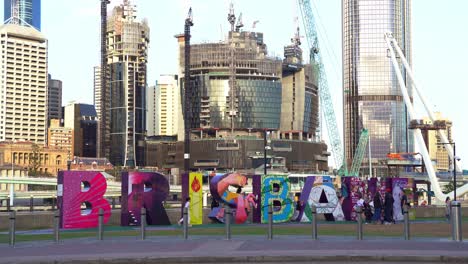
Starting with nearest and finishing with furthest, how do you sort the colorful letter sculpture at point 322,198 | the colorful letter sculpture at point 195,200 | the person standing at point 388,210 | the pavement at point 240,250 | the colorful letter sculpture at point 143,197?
1. the pavement at point 240,250
2. the person standing at point 388,210
3. the colorful letter sculpture at point 143,197
4. the colorful letter sculpture at point 195,200
5. the colorful letter sculpture at point 322,198

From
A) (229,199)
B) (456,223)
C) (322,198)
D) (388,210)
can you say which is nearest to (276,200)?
(229,199)

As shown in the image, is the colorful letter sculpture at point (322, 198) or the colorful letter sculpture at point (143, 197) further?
the colorful letter sculpture at point (322, 198)

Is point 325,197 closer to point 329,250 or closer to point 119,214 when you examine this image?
point 119,214

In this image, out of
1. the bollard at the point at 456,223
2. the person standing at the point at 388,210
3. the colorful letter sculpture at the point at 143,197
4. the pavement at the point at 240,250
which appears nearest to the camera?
the pavement at the point at 240,250

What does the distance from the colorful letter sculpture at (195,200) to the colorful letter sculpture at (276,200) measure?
150 inches

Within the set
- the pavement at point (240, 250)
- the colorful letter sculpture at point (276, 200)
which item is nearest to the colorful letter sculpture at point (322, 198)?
the colorful letter sculpture at point (276, 200)

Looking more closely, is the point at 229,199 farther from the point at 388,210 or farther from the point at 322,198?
the point at 388,210

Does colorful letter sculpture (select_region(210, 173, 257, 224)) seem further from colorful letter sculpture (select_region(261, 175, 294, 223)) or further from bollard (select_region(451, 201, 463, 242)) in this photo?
bollard (select_region(451, 201, 463, 242))

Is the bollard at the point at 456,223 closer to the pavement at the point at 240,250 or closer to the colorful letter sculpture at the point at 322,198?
the pavement at the point at 240,250

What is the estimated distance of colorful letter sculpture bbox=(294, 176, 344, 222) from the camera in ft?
163

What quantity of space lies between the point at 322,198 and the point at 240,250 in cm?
2441

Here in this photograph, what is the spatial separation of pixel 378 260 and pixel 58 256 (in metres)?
10.1

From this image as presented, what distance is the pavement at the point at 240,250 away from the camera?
24.3 meters

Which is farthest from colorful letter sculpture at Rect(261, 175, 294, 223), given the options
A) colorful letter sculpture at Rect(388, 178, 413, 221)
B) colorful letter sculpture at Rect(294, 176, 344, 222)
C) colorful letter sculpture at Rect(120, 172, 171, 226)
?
colorful letter sculpture at Rect(388, 178, 413, 221)
